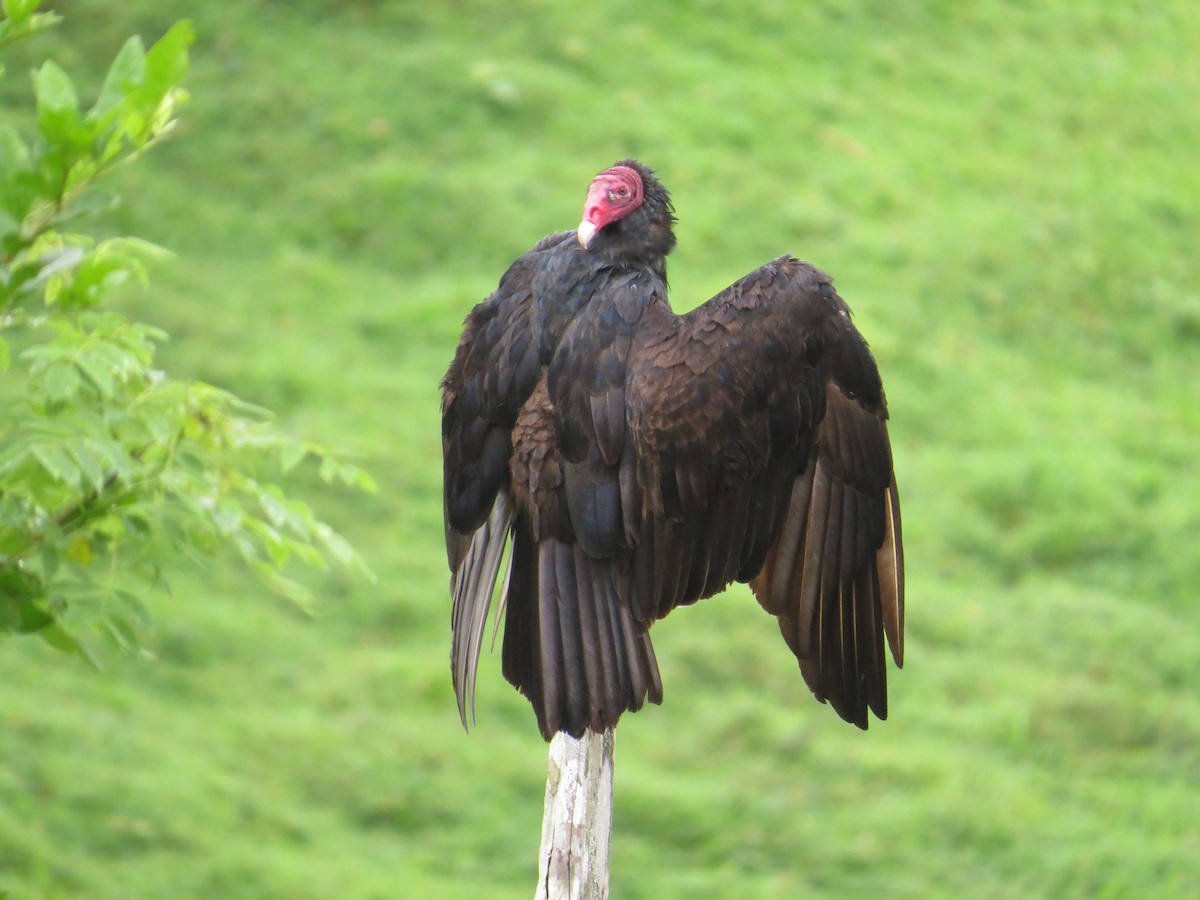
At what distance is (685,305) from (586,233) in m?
3.19

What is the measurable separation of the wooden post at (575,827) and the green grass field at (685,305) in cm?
218

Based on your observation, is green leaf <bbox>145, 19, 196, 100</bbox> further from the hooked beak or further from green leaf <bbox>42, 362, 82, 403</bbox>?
the hooked beak

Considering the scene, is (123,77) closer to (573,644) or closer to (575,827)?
(573,644)

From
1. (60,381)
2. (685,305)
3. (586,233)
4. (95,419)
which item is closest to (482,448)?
(586,233)

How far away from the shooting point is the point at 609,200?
3002mm

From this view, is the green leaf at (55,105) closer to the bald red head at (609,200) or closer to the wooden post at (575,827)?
the bald red head at (609,200)

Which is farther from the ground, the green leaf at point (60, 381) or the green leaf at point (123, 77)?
the green leaf at point (123, 77)

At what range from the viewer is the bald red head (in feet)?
9.78

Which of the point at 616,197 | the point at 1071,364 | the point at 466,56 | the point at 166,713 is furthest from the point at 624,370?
the point at 466,56

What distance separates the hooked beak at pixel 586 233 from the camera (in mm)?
2943

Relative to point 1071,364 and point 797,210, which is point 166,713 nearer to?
point 797,210

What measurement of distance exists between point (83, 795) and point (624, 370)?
107 inches

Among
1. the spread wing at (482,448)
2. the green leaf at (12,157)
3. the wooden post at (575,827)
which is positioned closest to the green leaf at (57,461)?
the green leaf at (12,157)

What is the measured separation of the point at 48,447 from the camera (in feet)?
7.76
